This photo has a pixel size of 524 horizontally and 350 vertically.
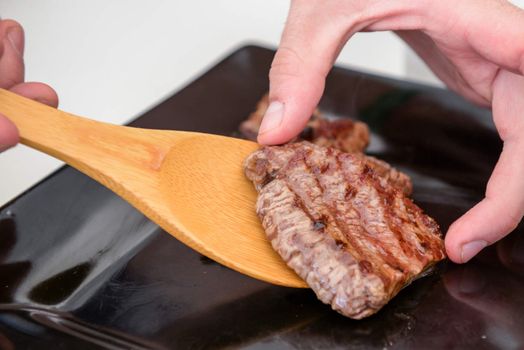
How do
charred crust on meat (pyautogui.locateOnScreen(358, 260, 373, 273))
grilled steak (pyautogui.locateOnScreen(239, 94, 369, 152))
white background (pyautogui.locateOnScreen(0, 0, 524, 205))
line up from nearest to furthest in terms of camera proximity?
charred crust on meat (pyautogui.locateOnScreen(358, 260, 373, 273)) → grilled steak (pyautogui.locateOnScreen(239, 94, 369, 152)) → white background (pyautogui.locateOnScreen(0, 0, 524, 205))

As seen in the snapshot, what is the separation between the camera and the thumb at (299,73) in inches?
96.7

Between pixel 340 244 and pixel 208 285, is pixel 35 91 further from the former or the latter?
pixel 340 244

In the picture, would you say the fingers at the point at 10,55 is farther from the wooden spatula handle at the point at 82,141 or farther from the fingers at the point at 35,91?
the wooden spatula handle at the point at 82,141

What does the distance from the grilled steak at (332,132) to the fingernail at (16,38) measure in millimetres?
968

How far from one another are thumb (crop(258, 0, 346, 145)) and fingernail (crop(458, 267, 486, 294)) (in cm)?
73

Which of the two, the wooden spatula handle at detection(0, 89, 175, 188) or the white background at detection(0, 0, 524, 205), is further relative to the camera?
the white background at detection(0, 0, 524, 205)

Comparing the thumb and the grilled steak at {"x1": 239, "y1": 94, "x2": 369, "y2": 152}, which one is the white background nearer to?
the grilled steak at {"x1": 239, "y1": 94, "x2": 369, "y2": 152}

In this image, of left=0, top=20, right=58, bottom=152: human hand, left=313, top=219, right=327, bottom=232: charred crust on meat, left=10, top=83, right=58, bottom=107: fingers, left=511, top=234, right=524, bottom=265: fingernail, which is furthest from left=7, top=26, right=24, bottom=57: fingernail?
left=511, top=234, right=524, bottom=265: fingernail

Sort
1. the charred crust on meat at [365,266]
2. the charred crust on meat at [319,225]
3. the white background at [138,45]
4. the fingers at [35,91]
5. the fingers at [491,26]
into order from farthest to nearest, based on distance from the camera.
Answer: the white background at [138,45] → the fingers at [35,91] → the fingers at [491,26] → the charred crust on meat at [319,225] → the charred crust on meat at [365,266]

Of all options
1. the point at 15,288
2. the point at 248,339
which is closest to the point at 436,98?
the point at 248,339

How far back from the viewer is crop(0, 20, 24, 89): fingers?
8.94ft

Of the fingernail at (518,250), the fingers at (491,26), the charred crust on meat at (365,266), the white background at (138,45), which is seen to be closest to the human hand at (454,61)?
the fingers at (491,26)

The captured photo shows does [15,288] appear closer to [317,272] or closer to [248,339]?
[248,339]

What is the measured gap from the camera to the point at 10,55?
8.97 ft
